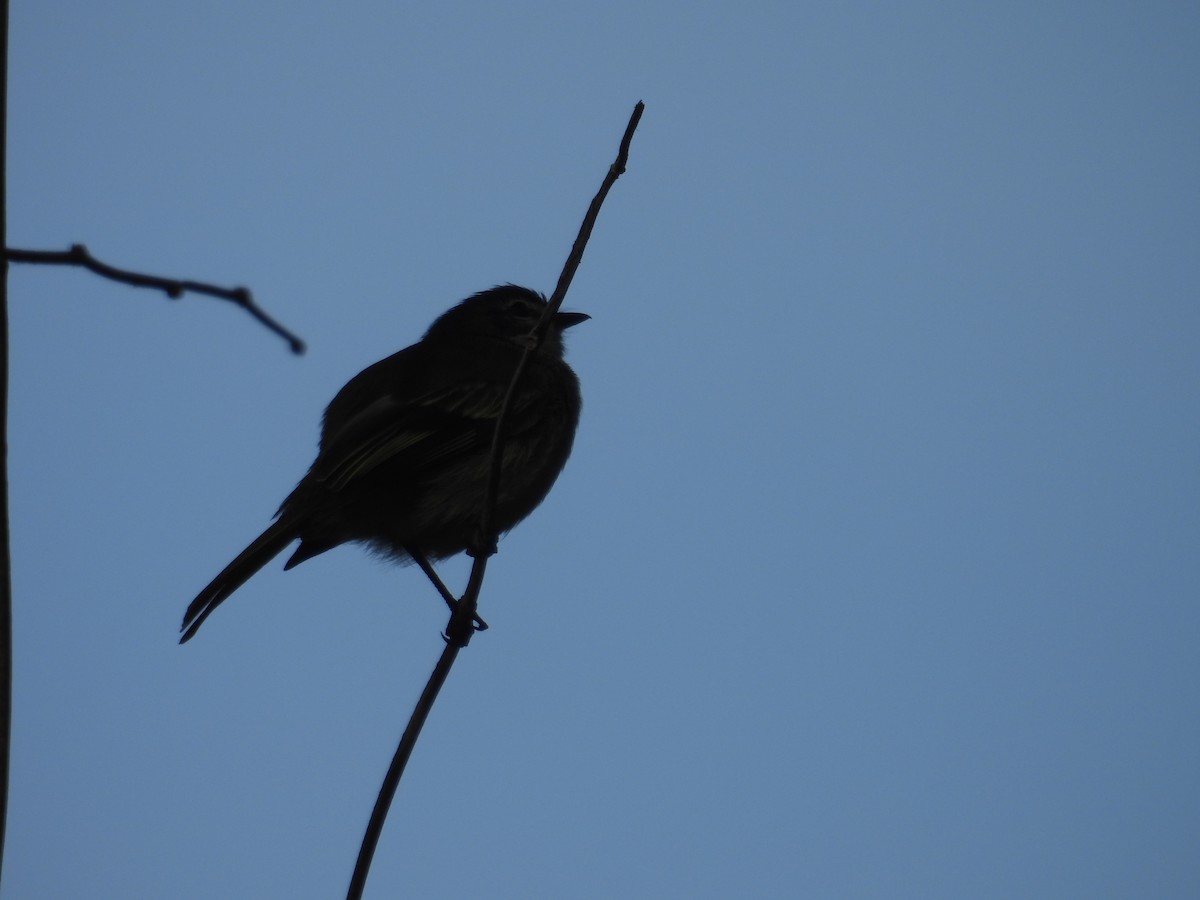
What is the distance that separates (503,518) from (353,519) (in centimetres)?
103

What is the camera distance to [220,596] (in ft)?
19.9

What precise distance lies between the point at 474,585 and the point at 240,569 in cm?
227

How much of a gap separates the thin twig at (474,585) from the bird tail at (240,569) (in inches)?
76.7

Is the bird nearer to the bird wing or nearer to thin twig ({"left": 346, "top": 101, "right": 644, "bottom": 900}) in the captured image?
the bird wing

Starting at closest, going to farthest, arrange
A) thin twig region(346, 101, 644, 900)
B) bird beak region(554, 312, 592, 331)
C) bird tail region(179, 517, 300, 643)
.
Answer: thin twig region(346, 101, 644, 900), bird tail region(179, 517, 300, 643), bird beak region(554, 312, 592, 331)

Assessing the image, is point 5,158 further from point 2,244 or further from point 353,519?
point 353,519

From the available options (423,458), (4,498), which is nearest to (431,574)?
(423,458)

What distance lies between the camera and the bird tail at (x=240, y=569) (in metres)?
5.92

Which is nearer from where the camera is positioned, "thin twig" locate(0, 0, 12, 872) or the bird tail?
"thin twig" locate(0, 0, 12, 872)

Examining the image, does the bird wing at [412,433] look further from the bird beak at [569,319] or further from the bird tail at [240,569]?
the bird beak at [569,319]

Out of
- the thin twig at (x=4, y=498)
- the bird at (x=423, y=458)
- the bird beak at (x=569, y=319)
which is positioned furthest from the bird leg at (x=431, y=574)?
the thin twig at (x=4, y=498)

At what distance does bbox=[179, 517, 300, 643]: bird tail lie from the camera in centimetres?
592

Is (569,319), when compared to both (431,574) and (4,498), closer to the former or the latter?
(431,574)

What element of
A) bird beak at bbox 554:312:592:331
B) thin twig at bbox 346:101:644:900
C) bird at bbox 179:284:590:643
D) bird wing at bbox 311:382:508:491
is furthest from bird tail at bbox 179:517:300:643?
bird beak at bbox 554:312:592:331
